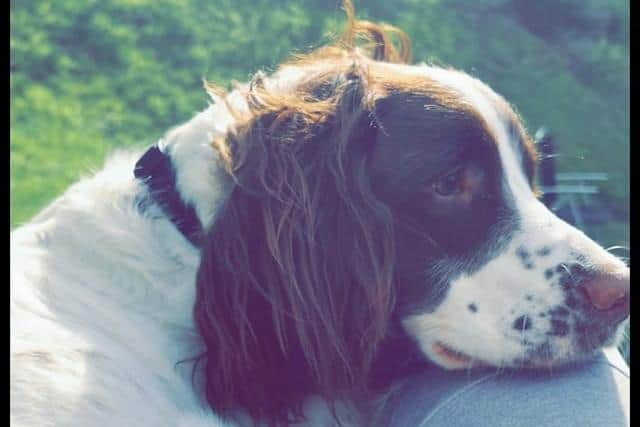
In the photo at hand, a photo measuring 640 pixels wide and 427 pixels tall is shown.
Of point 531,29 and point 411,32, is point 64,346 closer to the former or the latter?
point 411,32

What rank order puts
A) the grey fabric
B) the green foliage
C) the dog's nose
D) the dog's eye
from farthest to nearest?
1. the green foliage
2. the dog's eye
3. the dog's nose
4. the grey fabric

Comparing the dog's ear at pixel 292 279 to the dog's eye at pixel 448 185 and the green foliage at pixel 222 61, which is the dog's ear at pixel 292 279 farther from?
the green foliage at pixel 222 61

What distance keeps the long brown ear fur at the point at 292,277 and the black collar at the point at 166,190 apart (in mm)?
108

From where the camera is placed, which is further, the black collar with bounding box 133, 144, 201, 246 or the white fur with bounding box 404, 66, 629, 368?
the black collar with bounding box 133, 144, 201, 246

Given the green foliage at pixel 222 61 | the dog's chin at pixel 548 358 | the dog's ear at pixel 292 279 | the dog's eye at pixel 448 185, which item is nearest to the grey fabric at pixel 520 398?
the dog's chin at pixel 548 358

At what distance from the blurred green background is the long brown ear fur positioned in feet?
11.9

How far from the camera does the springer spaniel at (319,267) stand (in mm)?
2037

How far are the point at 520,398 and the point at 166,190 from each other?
1014 millimetres

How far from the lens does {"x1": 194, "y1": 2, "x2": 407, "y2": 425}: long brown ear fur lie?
6.81 feet

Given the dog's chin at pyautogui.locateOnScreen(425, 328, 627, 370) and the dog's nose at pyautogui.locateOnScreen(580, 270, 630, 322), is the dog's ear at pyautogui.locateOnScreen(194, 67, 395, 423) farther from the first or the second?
the dog's nose at pyautogui.locateOnScreen(580, 270, 630, 322)

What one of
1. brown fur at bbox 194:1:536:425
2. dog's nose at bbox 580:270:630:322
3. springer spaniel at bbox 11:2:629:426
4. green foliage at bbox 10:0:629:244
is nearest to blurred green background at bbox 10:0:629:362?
green foliage at bbox 10:0:629:244

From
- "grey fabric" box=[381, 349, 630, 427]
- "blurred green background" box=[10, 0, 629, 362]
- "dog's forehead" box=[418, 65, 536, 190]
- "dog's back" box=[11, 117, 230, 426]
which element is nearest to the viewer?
"grey fabric" box=[381, 349, 630, 427]

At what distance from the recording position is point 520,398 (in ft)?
6.06
